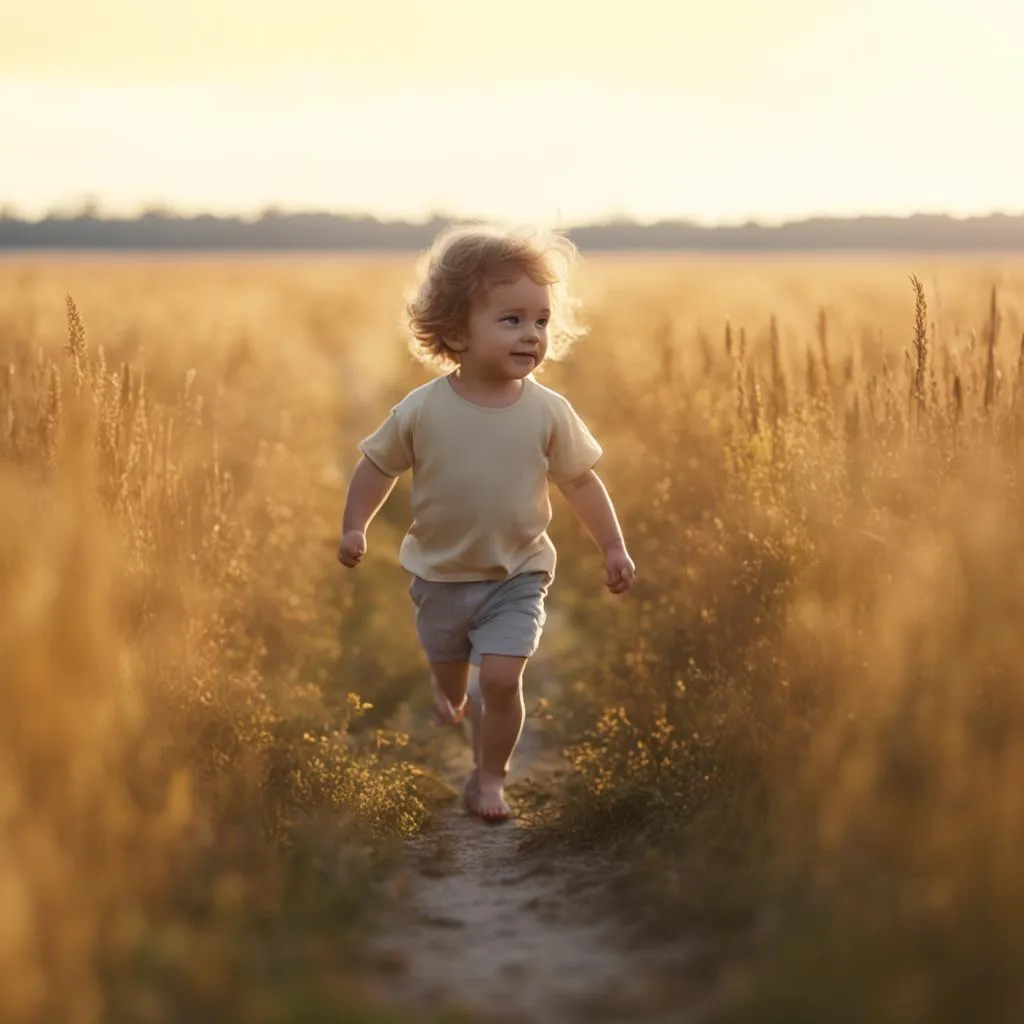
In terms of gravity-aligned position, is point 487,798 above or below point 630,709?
below

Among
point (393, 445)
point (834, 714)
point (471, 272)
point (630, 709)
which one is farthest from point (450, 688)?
point (834, 714)

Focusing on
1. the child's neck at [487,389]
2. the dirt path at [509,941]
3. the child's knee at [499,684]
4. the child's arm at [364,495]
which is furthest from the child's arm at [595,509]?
the dirt path at [509,941]

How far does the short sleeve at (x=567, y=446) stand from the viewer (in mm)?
3973

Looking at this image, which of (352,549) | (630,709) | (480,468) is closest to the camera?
(352,549)

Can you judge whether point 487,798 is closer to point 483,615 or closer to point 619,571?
point 483,615

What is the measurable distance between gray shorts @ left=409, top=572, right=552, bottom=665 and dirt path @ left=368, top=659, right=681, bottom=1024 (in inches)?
20.1

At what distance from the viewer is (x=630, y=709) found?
13.8 feet

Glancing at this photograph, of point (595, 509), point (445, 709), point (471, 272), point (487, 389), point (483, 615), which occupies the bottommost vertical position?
point (445, 709)

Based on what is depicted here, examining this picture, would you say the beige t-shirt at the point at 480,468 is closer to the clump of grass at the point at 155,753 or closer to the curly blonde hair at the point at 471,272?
the curly blonde hair at the point at 471,272

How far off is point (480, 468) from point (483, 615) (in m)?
0.42

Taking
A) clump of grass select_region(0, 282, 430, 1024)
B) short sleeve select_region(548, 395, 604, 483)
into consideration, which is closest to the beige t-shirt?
short sleeve select_region(548, 395, 604, 483)

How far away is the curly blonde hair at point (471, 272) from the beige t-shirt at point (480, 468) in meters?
0.16

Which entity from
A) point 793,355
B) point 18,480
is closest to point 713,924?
point 18,480

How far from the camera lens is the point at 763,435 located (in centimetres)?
477
